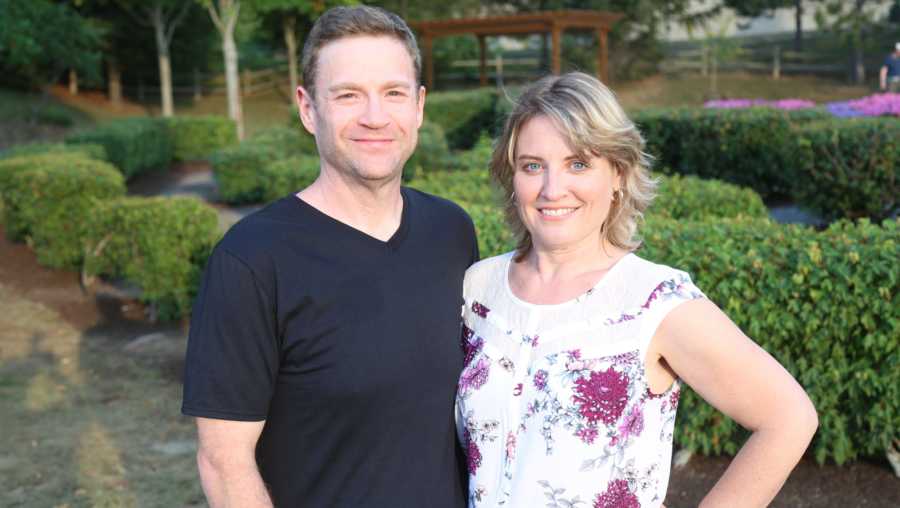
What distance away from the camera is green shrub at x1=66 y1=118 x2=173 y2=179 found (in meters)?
19.2

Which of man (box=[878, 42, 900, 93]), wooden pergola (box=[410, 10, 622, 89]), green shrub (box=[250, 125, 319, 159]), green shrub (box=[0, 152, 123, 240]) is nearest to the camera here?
green shrub (box=[0, 152, 123, 240])

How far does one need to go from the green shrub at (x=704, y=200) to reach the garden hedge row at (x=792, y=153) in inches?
84.6

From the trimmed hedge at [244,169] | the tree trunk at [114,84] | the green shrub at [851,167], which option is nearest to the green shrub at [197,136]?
the trimmed hedge at [244,169]

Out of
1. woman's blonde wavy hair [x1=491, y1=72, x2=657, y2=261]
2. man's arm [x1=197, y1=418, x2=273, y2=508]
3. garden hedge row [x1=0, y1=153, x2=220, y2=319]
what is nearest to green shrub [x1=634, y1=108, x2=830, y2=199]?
garden hedge row [x1=0, y1=153, x2=220, y2=319]

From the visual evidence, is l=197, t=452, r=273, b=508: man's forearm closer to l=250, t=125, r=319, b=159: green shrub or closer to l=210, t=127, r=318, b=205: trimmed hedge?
l=210, t=127, r=318, b=205: trimmed hedge

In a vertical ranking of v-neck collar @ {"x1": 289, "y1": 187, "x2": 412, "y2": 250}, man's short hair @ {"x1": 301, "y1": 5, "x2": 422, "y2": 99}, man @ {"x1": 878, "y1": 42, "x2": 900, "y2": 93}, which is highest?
man @ {"x1": 878, "y1": 42, "x2": 900, "y2": 93}

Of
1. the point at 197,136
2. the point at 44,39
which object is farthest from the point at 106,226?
the point at 44,39

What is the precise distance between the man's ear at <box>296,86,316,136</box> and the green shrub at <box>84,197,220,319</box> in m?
6.27

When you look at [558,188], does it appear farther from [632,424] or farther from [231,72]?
[231,72]

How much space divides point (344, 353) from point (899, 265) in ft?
10.1

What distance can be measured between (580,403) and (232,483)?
790mm

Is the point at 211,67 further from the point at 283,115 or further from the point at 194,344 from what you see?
the point at 194,344

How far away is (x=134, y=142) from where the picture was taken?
20.7 metres

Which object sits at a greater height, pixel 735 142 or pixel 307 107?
pixel 307 107
